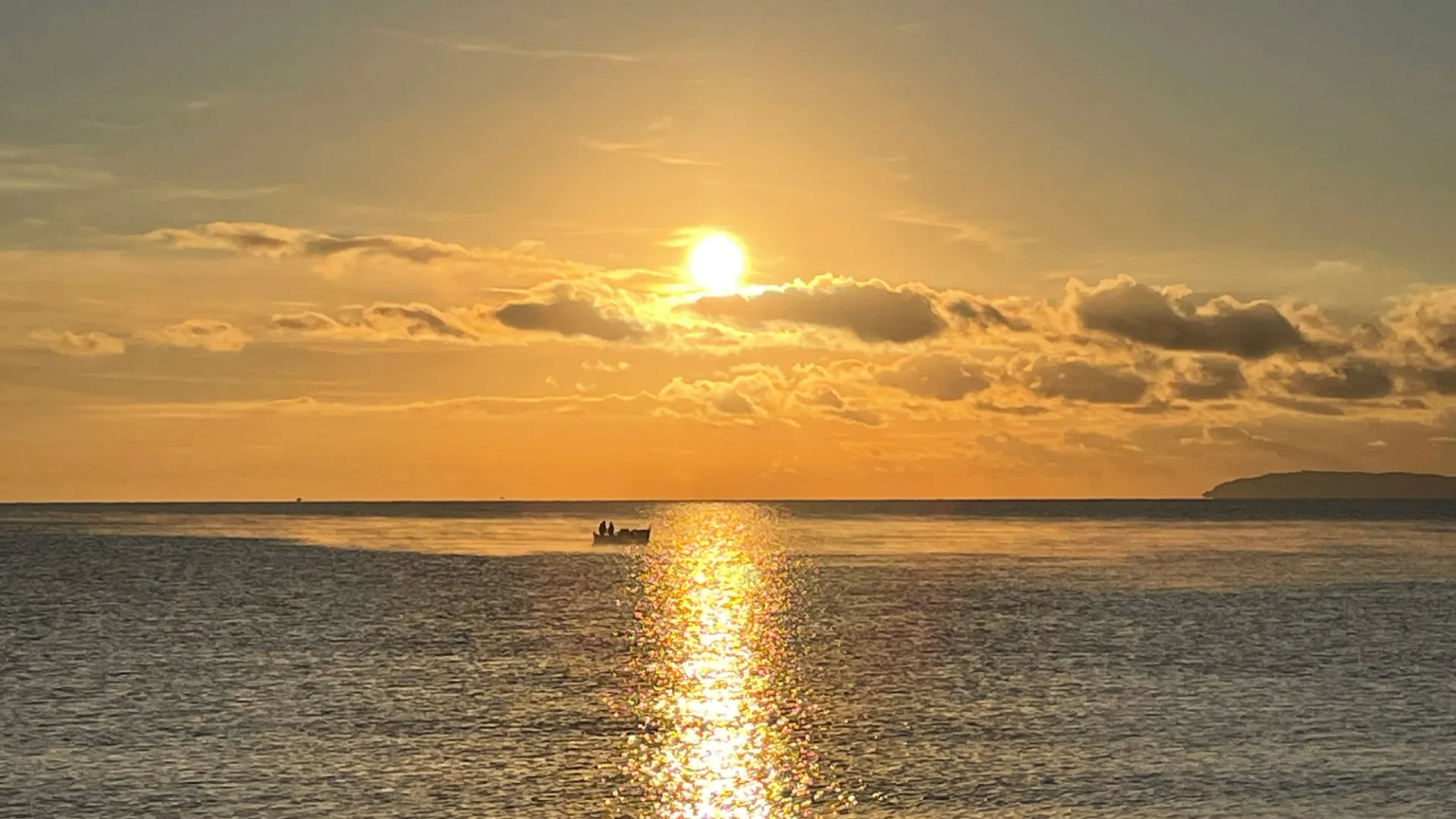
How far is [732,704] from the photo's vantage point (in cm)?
6800

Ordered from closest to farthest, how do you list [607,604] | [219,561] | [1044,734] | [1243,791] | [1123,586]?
[1243,791], [1044,734], [607,604], [1123,586], [219,561]

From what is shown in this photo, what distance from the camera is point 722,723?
62094 mm

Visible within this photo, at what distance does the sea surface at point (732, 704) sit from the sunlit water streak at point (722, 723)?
0.21 m

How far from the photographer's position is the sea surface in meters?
48.2

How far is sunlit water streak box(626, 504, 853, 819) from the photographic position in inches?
1884

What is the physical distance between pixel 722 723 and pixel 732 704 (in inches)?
233

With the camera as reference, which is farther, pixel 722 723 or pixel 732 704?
pixel 732 704

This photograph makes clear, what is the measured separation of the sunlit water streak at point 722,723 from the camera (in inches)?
1884

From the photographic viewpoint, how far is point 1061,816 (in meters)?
45.1

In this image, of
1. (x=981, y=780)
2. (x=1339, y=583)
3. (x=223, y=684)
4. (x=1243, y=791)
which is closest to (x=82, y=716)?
(x=223, y=684)

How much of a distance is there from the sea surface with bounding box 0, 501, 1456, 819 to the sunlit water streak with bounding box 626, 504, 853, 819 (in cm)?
21

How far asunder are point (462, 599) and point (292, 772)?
249 feet

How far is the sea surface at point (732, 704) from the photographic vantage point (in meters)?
48.2

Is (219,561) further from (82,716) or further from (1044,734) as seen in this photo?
(1044,734)
